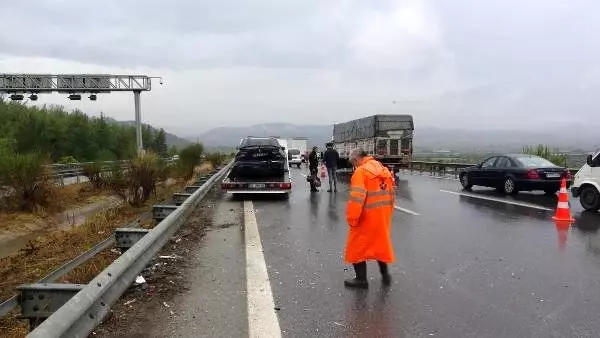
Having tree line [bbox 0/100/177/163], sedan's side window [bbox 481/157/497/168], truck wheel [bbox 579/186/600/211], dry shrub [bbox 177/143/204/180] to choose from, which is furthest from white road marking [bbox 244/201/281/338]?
tree line [bbox 0/100/177/163]

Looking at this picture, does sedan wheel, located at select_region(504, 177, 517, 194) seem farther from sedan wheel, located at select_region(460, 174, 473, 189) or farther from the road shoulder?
the road shoulder

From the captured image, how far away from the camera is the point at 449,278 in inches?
259

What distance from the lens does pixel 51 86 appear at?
39375mm

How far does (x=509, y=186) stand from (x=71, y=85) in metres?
33.2

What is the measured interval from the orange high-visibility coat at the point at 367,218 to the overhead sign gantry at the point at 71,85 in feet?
114

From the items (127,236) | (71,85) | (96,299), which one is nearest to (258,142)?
(127,236)

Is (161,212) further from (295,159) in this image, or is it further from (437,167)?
(295,159)

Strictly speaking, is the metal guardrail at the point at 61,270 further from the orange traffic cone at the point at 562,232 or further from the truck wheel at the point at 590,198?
the truck wheel at the point at 590,198

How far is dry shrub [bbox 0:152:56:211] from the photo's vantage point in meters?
16.5

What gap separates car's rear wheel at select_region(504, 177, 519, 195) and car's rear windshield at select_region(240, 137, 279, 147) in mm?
7639

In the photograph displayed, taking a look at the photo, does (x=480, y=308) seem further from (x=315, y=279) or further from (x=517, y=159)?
(x=517, y=159)

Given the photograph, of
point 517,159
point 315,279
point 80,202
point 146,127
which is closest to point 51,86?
point 80,202

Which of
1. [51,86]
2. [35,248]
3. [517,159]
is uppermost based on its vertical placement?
[51,86]

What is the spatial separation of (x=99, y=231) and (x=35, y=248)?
4.74 ft
